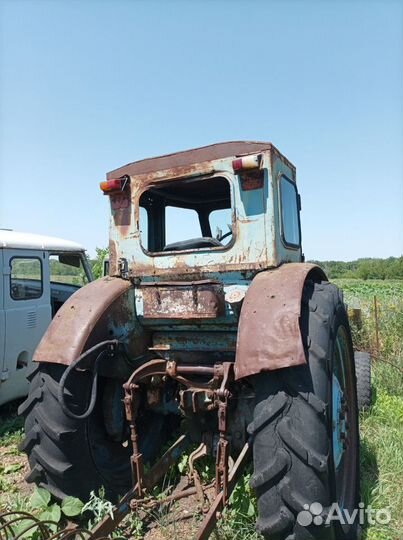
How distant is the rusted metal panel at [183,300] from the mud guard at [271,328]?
0.97 feet

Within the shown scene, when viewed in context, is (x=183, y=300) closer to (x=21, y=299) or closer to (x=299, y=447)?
(x=299, y=447)

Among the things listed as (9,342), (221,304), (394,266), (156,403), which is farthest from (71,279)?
(394,266)

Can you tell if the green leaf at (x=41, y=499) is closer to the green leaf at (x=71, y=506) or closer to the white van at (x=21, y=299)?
the green leaf at (x=71, y=506)

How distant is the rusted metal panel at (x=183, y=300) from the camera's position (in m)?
2.53

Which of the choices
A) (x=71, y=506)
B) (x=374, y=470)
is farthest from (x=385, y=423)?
(x=71, y=506)

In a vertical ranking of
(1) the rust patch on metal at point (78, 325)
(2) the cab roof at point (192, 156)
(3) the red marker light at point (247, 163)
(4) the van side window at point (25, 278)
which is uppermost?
(2) the cab roof at point (192, 156)

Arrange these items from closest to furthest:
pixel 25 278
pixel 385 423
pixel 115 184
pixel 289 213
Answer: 1. pixel 115 184
2. pixel 289 213
3. pixel 385 423
4. pixel 25 278

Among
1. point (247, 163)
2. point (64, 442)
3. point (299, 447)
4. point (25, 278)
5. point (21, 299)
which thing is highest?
point (247, 163)

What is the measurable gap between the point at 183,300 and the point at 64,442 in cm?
105

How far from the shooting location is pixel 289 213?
10.3 ft

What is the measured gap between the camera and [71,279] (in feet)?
21.7

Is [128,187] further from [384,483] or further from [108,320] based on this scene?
[384,483]

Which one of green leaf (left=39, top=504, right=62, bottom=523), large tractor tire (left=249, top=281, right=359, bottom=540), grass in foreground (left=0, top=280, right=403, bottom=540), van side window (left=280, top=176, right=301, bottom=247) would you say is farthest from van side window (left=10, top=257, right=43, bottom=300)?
large tractor tire (left=249, top=281, right=359, bottom=540)

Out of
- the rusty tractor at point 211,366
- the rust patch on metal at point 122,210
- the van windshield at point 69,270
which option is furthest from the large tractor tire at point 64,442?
the van windshield at point 69,270
